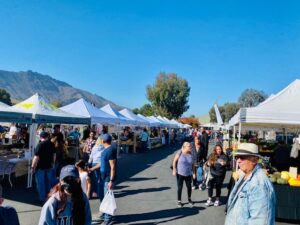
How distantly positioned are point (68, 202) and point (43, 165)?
200 inches

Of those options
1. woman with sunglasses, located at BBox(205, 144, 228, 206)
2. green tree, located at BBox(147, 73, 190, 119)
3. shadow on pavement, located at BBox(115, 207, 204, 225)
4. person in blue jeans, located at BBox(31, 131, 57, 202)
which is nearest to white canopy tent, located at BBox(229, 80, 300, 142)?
woman with sunglasses, located at BBox(205, 144, 228, 206)

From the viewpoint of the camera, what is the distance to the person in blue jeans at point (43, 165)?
310 inches

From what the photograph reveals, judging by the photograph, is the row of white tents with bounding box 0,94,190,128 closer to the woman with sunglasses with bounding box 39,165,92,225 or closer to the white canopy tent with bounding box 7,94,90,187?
the white canopy tent with bounding box 7,94,90,187

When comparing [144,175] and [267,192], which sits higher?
[267,192]

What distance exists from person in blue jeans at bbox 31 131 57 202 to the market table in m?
5.24

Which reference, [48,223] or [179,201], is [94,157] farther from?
[48,223]

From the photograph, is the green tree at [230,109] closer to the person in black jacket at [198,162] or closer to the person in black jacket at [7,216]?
the person in black jacket at [198,162]

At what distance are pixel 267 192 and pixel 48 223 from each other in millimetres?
1959

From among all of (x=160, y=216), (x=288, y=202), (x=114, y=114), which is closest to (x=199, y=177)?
(x=160, y=216)

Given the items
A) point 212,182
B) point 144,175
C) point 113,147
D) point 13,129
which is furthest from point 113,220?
point 13,129

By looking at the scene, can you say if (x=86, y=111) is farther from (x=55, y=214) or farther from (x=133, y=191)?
(x=55, y=214)

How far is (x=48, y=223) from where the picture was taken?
2982 mm

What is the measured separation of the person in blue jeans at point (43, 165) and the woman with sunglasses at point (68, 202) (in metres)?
4.93

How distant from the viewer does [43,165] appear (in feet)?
26.0
